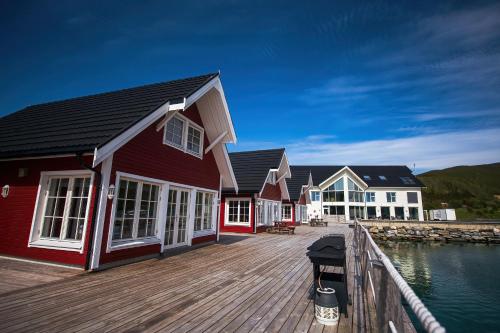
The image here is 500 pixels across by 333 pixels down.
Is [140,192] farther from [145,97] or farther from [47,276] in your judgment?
[145,97]

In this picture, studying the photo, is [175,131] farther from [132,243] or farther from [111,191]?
[132,243]

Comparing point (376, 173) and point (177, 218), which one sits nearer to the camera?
point (177, 218)

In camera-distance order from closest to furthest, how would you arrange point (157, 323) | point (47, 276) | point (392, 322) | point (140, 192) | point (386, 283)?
Answer: point (392, 322)
point (386, 283)
point (157, 323)
point (47, 276)
point (140, 192)

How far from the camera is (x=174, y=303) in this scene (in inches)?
166

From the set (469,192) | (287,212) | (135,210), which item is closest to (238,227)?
(287,212)

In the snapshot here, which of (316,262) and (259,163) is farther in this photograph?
(259,163)

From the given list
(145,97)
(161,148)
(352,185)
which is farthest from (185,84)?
(352,185)

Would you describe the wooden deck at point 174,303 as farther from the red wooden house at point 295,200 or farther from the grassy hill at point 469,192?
the grassy hill at point 469,192

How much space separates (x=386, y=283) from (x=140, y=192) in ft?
23.3

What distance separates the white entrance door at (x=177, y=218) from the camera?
8969mm

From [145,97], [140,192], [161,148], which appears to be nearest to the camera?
[140,192]

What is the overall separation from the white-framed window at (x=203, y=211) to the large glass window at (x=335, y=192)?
33.0 m

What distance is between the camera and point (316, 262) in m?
4.27

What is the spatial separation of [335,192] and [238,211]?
27.8m
